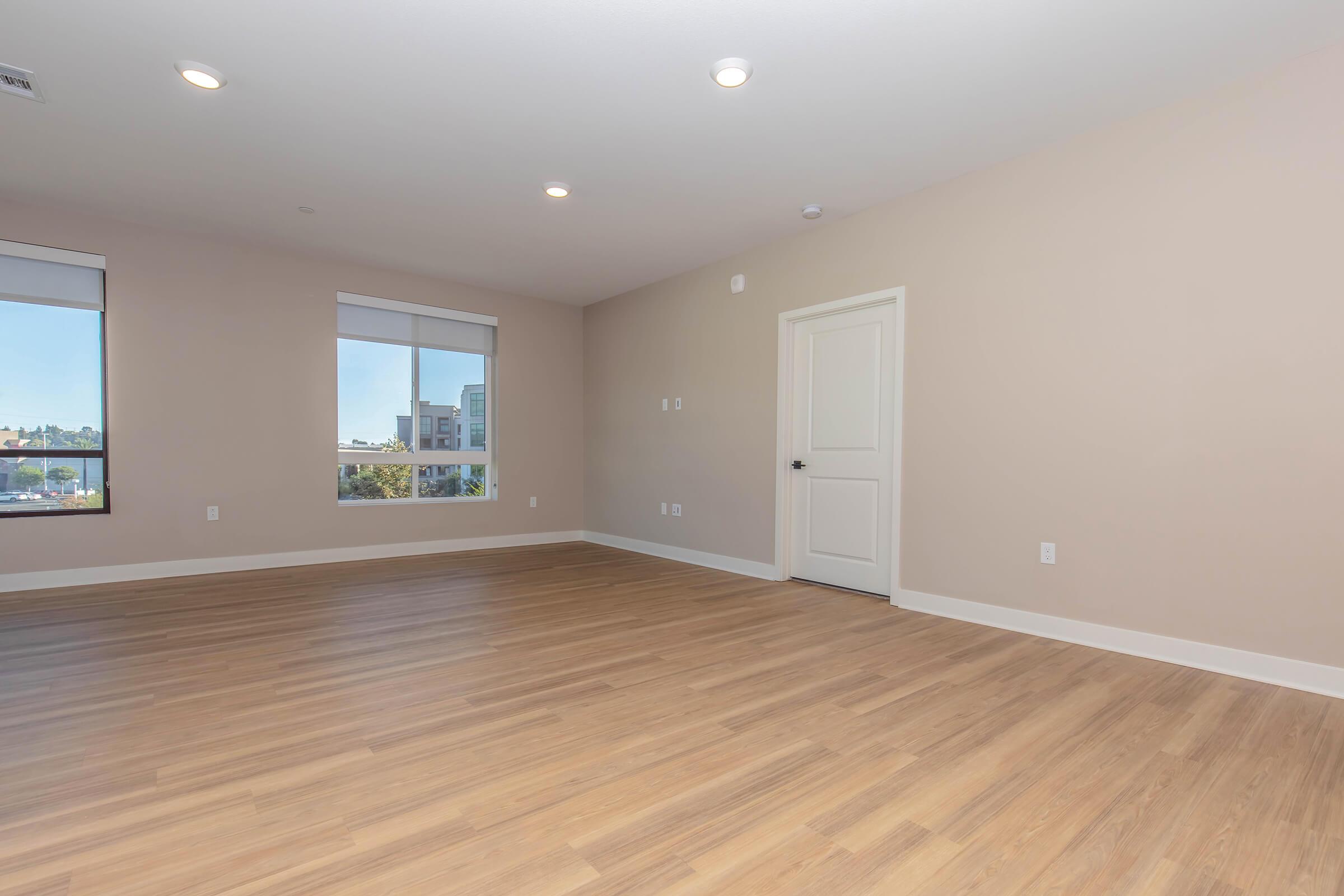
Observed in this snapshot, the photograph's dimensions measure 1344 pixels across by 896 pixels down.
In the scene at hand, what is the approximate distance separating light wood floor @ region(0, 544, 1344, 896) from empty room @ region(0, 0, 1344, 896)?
0.02 m

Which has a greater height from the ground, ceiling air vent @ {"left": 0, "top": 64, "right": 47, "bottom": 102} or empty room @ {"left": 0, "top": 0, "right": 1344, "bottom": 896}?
ceiling air vent @ {"left": 0, "top": 64, "right": 47, "bottom": 102}

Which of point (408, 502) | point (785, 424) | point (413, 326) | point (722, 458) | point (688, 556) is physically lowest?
point (688, 556)

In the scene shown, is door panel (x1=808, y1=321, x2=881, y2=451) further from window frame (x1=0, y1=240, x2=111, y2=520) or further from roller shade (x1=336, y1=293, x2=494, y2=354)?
window frame (x1=0, y1=240, x2=111, y2=520)

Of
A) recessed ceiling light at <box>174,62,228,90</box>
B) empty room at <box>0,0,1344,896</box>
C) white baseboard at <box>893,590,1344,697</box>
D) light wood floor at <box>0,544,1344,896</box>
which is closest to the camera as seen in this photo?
light wood floor at <box>0,544,1344,896</box>

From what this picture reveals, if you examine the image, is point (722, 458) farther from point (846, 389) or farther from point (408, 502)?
point (408, 502)

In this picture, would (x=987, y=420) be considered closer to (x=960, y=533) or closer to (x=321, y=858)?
(x=960, y=533)

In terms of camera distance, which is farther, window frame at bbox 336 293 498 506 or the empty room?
window frame at bbox 336 293 498 506

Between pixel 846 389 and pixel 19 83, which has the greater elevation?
pixel 19 83

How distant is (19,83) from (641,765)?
12.9ft

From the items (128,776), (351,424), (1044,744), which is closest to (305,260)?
(351,424)

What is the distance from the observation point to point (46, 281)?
4.54m

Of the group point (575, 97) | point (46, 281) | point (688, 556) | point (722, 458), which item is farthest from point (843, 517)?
point (46, 281)

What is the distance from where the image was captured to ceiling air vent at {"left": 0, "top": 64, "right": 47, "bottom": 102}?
113 inches

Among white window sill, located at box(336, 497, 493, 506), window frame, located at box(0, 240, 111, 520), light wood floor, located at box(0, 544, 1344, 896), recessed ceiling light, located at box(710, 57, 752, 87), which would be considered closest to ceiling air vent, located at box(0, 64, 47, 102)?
window frame, located at box(0, 240, 111, 520)
